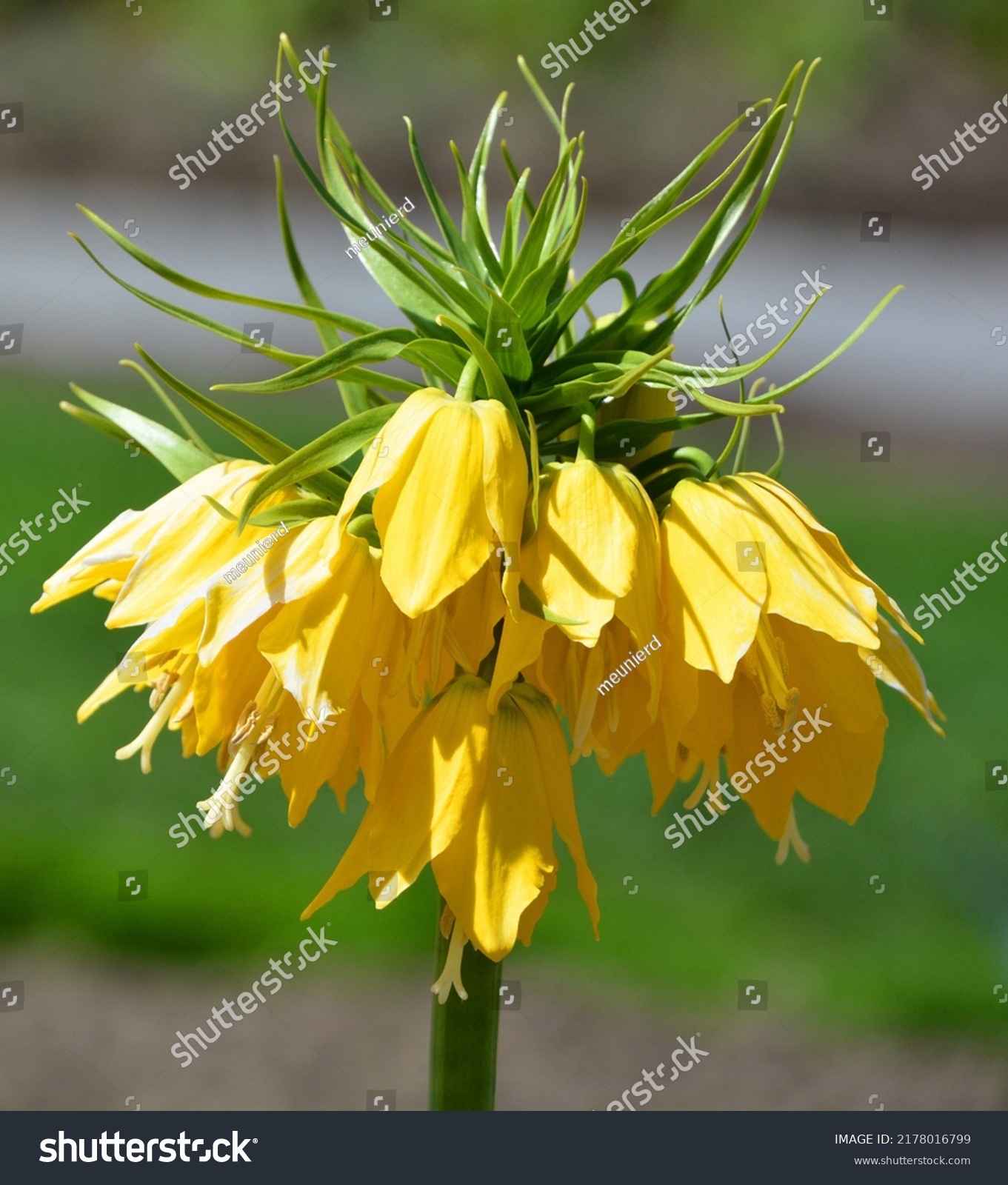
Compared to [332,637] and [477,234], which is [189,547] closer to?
[332,637]

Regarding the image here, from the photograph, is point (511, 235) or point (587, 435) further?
point (511, 235)

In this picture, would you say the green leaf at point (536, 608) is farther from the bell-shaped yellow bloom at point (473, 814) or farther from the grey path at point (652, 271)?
the grey path at point (652, 271)

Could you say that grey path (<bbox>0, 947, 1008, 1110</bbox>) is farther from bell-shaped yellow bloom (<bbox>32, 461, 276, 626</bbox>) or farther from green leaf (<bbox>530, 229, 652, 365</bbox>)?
green leaf (<bbox>530, 229, 652, 365</bbox>)

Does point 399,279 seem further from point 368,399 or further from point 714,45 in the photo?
point 714,45

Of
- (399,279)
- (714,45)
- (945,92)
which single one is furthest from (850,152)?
(399,279)

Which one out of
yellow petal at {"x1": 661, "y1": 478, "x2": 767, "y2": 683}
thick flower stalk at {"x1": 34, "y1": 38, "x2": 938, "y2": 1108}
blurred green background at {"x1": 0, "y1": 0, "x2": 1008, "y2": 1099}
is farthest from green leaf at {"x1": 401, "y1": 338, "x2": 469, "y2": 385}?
blurred green background at {"x1": 0, "y1": 0, "x2": 1008, "y2": 1099}

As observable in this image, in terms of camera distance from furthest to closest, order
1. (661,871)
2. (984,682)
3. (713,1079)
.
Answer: (984,682)
(661,871)
(713,1079)

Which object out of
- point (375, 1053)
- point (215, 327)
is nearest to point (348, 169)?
point (215, 327)
